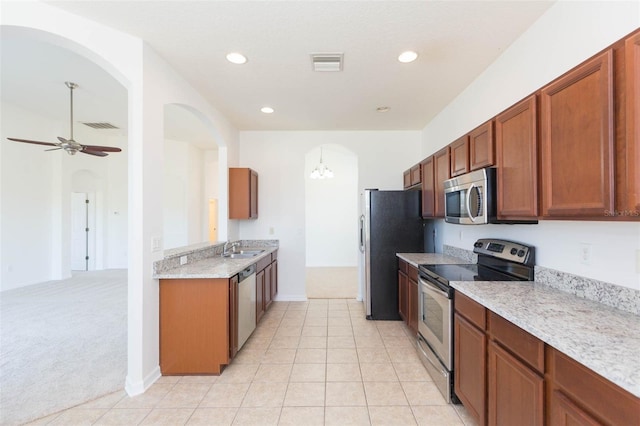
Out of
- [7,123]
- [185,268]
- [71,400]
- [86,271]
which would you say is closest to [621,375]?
[185,268]

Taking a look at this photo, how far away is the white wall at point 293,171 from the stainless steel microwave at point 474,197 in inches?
85.7

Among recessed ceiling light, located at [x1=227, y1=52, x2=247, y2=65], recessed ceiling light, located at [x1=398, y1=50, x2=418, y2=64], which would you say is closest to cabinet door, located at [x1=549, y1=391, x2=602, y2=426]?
recessed ceiling light, located at [x1=398, y1=50, x2=418, y2=64]

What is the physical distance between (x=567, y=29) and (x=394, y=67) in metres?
1.26

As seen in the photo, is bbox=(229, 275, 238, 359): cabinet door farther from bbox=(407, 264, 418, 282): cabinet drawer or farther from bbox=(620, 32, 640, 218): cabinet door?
bbox=(620, 32, 640, 218): cabinet door

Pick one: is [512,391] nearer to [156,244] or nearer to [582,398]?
[582,398]

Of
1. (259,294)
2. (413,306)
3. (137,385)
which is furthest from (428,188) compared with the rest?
(137,385)

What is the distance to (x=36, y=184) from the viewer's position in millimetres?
5363

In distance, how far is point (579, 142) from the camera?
1330 millimetres

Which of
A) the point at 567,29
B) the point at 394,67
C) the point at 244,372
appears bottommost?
the point at 244,372

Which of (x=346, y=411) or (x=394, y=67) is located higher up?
(x=394, y=67)

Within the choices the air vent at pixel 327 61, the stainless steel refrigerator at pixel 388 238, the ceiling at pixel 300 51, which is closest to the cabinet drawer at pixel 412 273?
the stainless steel refrigerator at pixel 388 238

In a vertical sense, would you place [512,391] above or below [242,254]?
below

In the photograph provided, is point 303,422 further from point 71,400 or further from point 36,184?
point 36,184

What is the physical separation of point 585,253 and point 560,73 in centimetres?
116
